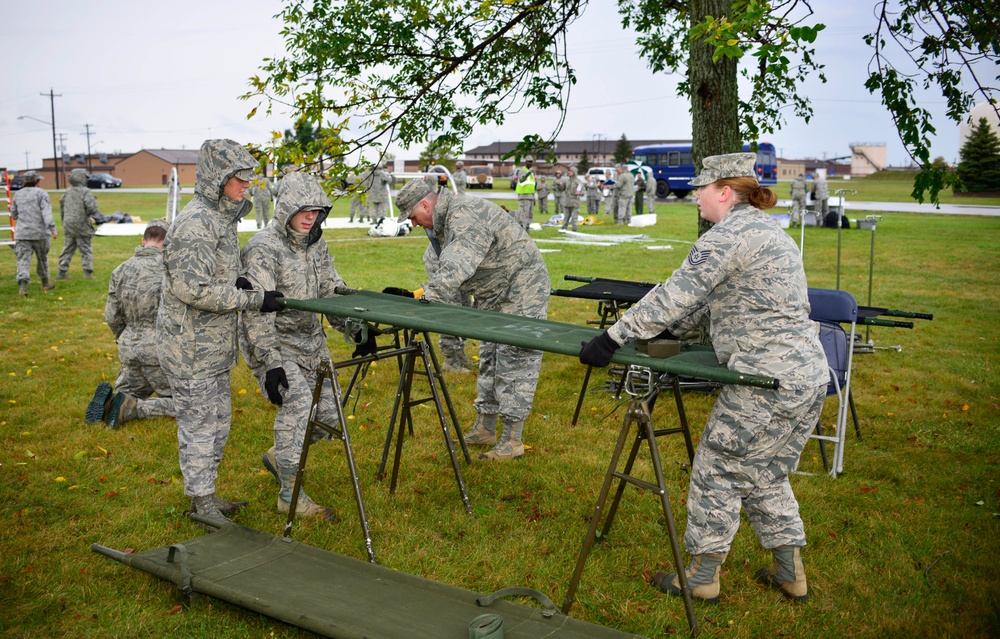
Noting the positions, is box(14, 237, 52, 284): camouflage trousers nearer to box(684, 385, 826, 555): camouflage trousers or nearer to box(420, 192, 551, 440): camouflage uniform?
box(420, 192, 551, 440): camouflage uniform

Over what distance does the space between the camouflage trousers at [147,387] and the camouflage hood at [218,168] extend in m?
2.60

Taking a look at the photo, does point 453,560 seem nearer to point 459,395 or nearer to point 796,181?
point 459,395

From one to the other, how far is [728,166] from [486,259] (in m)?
2.39

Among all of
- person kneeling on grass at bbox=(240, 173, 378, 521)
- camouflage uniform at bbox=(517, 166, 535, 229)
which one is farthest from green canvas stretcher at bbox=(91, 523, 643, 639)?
camouflage uniform at bbox=(517, 166, 535, 229)

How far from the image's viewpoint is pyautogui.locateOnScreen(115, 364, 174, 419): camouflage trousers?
6.71 m

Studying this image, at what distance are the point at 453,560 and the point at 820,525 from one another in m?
2.19

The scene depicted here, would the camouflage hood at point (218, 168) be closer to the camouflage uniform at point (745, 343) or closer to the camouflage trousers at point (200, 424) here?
the camouflage trousers at point (200, 424)

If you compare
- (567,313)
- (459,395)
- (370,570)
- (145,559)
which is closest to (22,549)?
(145,559)

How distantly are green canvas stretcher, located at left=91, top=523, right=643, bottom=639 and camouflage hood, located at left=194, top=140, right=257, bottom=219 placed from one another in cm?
188

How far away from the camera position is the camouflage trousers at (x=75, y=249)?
44.8ft

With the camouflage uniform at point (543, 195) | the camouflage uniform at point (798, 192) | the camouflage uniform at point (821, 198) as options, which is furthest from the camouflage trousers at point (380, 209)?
the camouflage uniform at point (821, 198)

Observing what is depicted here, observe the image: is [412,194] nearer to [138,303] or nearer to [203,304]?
[203,304]

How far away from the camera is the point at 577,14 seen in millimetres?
8430

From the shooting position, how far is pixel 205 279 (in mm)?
4480
